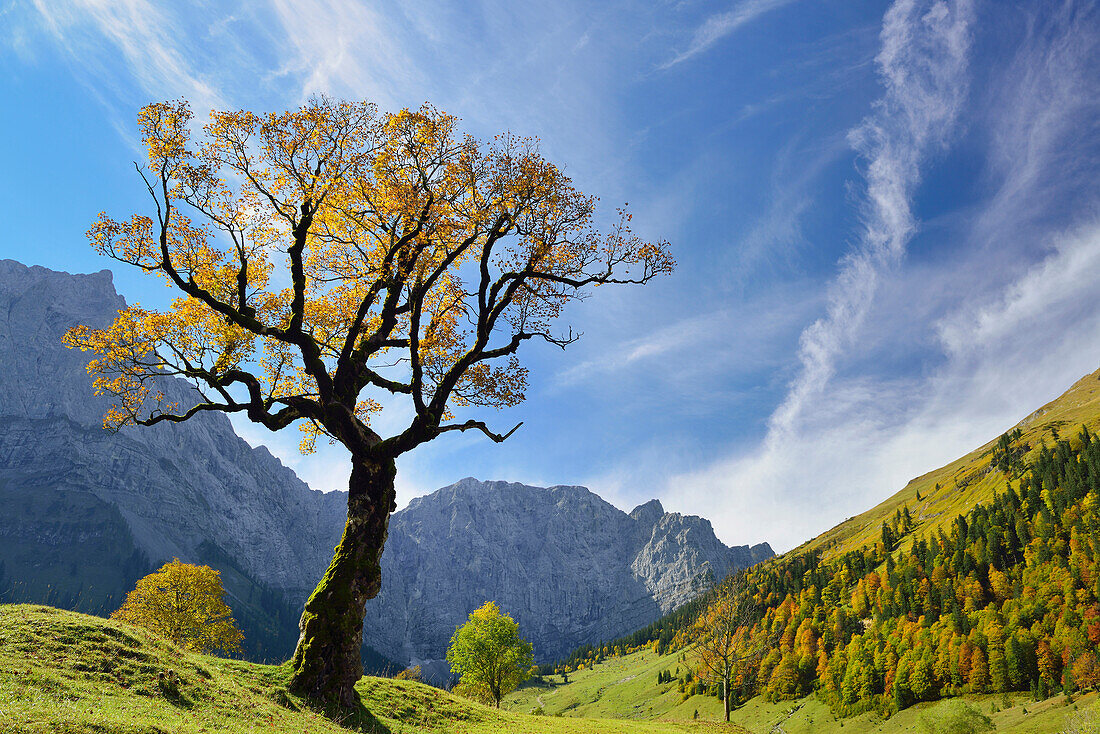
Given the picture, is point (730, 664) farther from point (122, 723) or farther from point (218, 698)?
point (122, 723)

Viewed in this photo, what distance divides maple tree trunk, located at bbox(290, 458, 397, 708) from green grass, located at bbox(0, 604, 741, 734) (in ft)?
2.78

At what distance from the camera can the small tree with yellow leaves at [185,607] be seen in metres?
57.0

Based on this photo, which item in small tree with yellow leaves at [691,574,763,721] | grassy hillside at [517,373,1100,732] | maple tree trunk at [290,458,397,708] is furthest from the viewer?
grassy hillside at [517,373,1100,732]

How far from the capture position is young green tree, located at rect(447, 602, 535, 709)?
66.1 m

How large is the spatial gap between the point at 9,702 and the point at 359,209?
16396mm

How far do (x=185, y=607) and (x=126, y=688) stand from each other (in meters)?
59.4

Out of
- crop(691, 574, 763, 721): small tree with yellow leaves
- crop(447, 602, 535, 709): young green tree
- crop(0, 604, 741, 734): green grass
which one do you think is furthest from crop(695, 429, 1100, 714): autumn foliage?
crop(0, 604, 741, 734): green grass

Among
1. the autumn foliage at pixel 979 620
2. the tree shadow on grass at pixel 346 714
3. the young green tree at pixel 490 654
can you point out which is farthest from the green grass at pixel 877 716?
the tree shadow on grass at pixel 346 714

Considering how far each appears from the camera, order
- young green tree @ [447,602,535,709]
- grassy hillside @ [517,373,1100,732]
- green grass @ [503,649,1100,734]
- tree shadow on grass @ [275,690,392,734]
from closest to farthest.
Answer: tree shadow on grass @ [275,690,392,734] → young green tree @ [447,602,535,709] → green grass @ [503,649,1100,734] → grassy hillside @ [517,373,1100,732]

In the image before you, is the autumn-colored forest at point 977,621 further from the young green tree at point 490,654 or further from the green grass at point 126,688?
the green grass at point 126,688

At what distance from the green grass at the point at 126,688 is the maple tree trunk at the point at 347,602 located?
848mm

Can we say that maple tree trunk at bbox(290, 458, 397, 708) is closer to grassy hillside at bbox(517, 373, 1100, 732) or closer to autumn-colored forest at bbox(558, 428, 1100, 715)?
autumn-colored forest at bbox(558, 428, 1100, 715)

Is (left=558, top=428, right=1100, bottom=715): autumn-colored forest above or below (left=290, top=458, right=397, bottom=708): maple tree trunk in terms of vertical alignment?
below

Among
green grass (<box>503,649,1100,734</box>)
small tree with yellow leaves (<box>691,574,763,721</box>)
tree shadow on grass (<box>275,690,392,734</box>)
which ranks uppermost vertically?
tree shadow on grass (<box>275,690,392,734</box>)
